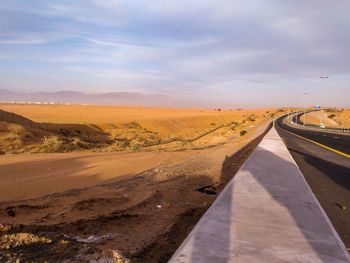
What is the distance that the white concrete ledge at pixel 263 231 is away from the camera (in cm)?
400

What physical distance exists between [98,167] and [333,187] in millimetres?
8083

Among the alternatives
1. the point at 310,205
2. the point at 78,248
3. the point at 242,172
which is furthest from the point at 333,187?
the point at 78,248

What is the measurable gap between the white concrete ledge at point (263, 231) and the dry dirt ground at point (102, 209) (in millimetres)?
846

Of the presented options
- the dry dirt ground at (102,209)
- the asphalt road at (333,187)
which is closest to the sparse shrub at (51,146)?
the dry dirt ground at (102,209)

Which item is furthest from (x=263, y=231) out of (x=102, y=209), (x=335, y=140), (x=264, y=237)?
(x=335, y=140)

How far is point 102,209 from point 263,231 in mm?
4078

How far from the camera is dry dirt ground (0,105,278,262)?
17.9 ft

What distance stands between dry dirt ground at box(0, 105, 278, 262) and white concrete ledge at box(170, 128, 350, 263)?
33.3 inches

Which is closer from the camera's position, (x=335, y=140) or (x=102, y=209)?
(x=102, y=209)

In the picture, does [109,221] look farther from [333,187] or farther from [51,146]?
[51,146]

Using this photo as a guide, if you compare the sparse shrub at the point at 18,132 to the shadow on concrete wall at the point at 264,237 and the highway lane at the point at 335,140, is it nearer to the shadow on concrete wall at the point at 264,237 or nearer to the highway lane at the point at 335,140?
the highway lane at the point at 335,140

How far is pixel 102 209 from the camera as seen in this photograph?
323 inches

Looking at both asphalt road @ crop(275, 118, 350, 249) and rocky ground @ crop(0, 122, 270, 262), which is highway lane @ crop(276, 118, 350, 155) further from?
rocky ground @ crop(0, 122, 270, 262)

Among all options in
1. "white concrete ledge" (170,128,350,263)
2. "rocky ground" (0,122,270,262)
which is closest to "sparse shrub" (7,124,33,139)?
"rocky ground" (0,122,270,262)
